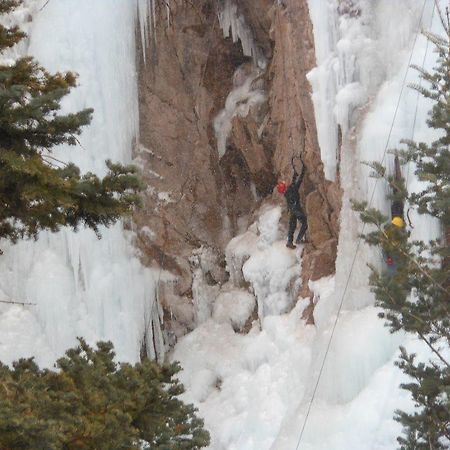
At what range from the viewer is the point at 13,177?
277 centimetres

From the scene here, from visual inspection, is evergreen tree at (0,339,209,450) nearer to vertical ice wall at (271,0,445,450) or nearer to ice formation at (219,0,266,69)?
vertical ice wall at (271,0,445,450)

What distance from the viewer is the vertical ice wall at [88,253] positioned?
8.80 metres

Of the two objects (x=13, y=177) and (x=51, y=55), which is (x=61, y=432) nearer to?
(x=13, y=177)

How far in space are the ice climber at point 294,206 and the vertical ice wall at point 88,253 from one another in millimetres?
→ 2020

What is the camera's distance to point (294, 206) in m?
8.37

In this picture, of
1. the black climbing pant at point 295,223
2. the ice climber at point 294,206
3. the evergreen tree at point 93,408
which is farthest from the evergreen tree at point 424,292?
the black climbing pant at point 295,223

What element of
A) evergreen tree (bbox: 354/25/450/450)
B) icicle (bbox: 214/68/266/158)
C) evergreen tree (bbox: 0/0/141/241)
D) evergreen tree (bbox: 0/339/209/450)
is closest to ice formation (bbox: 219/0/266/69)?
icicle (bbox: 214/68/266/158)

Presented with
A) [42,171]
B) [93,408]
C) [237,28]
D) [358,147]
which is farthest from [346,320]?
[42,171]

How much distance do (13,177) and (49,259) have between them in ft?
20.9

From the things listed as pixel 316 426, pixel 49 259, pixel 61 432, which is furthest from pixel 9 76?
pixel 49 259

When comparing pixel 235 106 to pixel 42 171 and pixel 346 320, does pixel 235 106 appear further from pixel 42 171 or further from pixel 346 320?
pixel 42 171

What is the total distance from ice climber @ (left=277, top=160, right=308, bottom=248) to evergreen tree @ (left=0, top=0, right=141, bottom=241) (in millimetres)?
5328

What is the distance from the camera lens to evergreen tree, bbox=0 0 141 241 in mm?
2734

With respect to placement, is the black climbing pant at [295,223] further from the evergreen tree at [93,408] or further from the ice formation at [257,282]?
the evergreen tree at [93,408]
